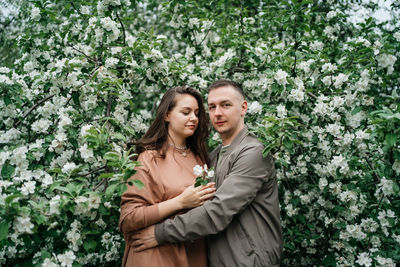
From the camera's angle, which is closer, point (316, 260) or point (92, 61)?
point (92, 61)

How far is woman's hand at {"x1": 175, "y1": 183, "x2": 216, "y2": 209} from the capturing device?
7.44 ft

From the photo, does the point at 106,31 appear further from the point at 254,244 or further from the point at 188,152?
the point at 254,244

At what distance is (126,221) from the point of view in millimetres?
2301

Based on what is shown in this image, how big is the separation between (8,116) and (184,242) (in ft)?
6.01

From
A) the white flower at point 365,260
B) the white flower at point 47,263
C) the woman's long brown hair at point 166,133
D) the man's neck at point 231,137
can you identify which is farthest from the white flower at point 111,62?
the white flower at point 365,260

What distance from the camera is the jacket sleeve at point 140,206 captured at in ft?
7.47

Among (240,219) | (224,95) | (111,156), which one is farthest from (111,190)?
(224,95)

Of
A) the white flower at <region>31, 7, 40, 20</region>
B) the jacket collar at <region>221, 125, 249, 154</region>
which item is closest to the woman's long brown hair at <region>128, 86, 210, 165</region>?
the jacket collar at <region>221, 125, 249, 154</region>

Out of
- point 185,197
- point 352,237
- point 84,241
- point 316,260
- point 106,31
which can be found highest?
point 106,31

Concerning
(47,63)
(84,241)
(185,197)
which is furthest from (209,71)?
(84,241)

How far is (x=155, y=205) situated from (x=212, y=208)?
0.41m

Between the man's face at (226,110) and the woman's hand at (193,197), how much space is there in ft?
1.91

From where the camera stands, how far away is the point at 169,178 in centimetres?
251

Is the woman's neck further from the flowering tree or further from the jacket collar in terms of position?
the jacket collar
